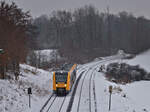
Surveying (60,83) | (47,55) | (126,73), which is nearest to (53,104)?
(60,83)

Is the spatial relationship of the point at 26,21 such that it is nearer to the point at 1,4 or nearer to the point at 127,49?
the point at 1,4

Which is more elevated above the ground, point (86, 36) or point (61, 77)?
point (86, 36)

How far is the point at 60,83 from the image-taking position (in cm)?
1730

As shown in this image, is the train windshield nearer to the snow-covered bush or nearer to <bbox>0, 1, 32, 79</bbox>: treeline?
<bbox>0, 1, 32, 79</bbox>: treeline

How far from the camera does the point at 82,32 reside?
74625 millimetres

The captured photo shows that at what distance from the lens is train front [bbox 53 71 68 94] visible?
56.3 ft

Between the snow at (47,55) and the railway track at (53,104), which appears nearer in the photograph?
the railway track at (53,104)

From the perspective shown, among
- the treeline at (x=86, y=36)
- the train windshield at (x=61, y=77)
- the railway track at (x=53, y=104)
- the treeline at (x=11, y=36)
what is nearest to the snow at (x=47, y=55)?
the treeline at (x=86, y=36)

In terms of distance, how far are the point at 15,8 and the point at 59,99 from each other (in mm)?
12016

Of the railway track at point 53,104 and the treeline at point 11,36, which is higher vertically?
the treeline at point 11,36

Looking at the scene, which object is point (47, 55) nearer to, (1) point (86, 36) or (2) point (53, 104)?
(1) point (86, 36)

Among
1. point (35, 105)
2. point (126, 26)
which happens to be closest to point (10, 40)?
point (35, 105)

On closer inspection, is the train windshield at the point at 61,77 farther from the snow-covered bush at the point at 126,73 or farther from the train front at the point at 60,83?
the snow-covered bush at the point at 126,73

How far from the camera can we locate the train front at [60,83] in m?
17.2
